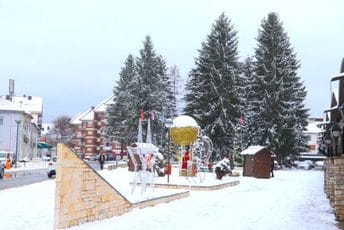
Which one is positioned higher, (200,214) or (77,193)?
(77,193)

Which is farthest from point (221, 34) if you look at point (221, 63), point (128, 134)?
point (128, 134)

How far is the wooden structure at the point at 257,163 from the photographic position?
34812mm

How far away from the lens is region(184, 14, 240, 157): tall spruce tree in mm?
50969

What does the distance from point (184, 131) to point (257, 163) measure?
7421 mm

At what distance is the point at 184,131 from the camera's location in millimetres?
29484

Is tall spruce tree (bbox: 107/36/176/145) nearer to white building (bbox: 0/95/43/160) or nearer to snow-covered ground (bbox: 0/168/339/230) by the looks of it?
white building (bbox: 0/95/43/160)

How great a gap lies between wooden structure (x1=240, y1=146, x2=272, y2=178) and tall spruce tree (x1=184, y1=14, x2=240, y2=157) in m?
13.2

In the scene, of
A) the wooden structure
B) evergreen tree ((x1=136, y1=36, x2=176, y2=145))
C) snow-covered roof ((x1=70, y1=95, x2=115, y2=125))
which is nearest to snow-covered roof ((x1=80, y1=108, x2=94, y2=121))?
snow-covered roof ((x1=70, y1=95, x2=115, y2=125))

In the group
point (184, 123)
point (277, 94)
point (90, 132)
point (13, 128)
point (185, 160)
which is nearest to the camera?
point (185, 160)

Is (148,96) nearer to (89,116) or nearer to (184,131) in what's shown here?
(184,131)

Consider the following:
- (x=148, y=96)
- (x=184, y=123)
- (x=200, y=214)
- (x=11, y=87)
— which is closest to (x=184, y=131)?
(x=184, y=123)

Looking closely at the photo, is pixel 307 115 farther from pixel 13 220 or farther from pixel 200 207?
pixel 13 220

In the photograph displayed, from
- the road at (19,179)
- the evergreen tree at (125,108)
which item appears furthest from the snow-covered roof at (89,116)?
the road at (19,179)

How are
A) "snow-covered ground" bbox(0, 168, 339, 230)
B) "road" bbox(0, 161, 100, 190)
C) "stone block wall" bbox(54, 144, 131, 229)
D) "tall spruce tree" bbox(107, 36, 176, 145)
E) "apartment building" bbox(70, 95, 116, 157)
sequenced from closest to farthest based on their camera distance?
"stone block wall" bbox(54, 144, 131, 229) → "snow-covered ground" bbox(0, 168, 339, 230) → "road" bbox(0, 161, 100, 190) → "tall spruce tree" bbox(107, 36, 176, 145) → "apartment building" bbox(70, 95, 116, 157)
